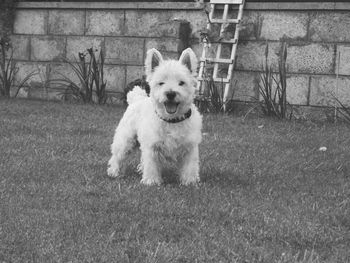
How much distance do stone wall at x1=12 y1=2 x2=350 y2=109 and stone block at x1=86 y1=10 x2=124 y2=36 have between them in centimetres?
2

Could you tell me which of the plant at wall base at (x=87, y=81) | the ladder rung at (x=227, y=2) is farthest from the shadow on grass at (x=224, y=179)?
the plant at wall base at (x=87, y=81)

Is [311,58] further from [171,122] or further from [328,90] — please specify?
[171,122]

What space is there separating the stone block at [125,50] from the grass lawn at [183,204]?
3620 millimetres

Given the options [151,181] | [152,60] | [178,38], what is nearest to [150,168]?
[151,181]

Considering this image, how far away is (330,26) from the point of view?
30.7ft

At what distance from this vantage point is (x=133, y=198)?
4.49m

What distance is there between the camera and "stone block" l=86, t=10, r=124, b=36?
11.1 metres

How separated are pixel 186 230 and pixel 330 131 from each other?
4665 millimetres

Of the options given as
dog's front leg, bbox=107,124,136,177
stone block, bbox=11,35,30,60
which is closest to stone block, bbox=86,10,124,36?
stone block, bbox=11,35,30,60

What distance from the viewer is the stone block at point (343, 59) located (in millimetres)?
9211

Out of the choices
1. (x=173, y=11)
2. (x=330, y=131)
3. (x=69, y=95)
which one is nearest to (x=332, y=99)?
(x=330, y=131)

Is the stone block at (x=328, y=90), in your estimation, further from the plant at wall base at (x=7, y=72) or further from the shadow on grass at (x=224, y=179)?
the plant at wall base at (x=7, y=72)

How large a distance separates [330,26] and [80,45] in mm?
4588

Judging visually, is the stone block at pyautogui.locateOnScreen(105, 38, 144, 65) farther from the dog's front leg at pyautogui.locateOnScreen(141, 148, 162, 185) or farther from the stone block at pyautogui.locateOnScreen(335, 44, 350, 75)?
the dog's front leg at pyautogui.locateOnScreen(141, 148, 162, 185)
